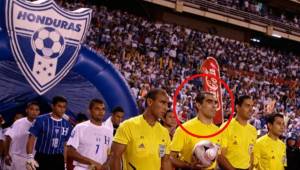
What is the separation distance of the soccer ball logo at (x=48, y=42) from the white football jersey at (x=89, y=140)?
3.70 m

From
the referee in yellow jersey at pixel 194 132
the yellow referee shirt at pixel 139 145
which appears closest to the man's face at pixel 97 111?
the referee in yellow jersey at pixel 194 132

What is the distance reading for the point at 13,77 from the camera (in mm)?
10781

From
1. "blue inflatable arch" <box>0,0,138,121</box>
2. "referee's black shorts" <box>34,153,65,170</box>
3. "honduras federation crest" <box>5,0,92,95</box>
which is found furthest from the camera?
"blue inflatable arch" <box>0,0,138,121</box>

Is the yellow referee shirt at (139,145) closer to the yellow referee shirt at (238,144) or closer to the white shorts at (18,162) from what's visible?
the yellow referee shirt at (238,144)

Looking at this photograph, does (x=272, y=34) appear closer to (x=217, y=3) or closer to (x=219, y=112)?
(x=217, y=3)

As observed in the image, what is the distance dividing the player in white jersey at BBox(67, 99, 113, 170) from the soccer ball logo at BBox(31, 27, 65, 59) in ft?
12.1

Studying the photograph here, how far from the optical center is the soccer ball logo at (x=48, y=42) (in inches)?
407

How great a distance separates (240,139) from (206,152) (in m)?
1.69

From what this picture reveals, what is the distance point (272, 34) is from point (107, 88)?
75.9ft

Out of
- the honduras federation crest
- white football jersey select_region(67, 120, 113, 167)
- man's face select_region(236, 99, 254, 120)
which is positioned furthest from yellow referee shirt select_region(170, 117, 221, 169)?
the honduras federation crest

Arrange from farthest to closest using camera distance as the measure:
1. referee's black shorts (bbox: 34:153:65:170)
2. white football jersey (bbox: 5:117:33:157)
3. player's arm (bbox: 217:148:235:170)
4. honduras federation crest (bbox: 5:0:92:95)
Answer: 1. honduras federation crest (bbox: 5:0:92:95)
2. white football jersey (bbox: 5:117:33:157)
3. referee's black shorts (bbox: 34:153:65:170)
4. player's arm (bbox: 217:148:235:170)

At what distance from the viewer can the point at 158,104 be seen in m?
5.46

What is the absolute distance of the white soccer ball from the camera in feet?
18.1

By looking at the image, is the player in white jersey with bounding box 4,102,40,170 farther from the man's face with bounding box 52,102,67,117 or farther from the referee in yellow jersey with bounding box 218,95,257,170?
the referee in yellow jersey with bounding box 218,95,257,170
